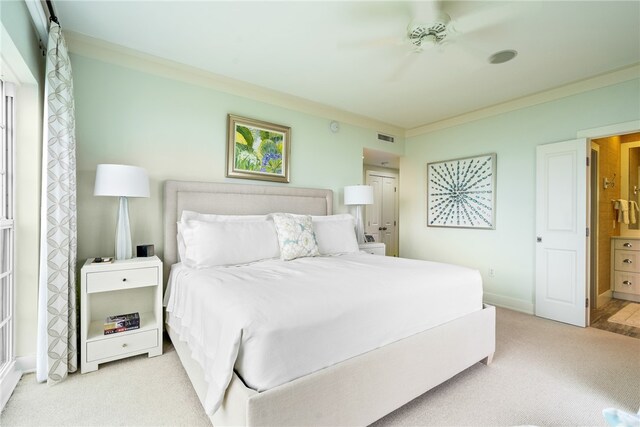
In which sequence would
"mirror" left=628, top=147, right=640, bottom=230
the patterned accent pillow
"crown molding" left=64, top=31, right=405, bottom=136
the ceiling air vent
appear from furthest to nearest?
the ceiling air vent < "mirror" left=628, top=147, right=640, bottom=230 < the patterned accent pillow < "crown molding" left=64, top=31, right=405, bottom=136

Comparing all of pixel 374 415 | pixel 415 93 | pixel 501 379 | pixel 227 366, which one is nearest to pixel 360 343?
pixel 374 415

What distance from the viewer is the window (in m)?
1.95

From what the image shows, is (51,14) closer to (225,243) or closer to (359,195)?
(225,243)

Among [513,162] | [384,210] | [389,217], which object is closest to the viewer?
[513,162]

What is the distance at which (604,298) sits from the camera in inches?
159

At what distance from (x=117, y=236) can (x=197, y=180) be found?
91cm

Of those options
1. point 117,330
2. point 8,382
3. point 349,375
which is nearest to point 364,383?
point 349,375

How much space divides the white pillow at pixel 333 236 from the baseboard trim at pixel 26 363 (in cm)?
232

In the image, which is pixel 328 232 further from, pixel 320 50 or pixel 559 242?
pixel 559 242

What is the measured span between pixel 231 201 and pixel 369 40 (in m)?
1.98

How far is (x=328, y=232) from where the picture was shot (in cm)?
316

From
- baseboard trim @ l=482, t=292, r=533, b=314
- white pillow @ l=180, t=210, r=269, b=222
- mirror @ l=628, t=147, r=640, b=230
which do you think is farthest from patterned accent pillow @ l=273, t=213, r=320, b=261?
mirror @ l=628, t=147, r=640, b=230

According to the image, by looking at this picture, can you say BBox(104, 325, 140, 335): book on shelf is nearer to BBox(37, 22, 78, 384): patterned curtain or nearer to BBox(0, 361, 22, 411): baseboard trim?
BBox(37, 22, 78, 384): patterned curtain

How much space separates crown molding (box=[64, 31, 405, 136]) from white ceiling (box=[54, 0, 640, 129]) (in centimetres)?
10
